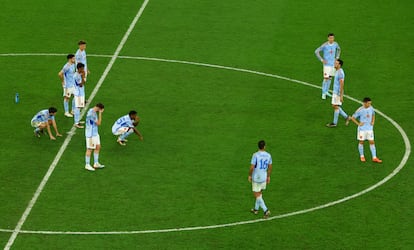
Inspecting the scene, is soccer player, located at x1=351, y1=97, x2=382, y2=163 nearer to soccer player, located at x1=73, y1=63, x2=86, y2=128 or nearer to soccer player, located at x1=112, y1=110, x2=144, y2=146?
soccer player, located at x1=112, y1=110, x2=144, y2=146

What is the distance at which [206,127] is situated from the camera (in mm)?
36812

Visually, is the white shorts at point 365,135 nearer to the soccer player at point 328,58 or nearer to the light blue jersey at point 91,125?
the soccer player at point 328,58

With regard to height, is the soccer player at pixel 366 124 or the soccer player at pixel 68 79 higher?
the soccer player at pixel 68 79

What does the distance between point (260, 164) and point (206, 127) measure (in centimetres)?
711

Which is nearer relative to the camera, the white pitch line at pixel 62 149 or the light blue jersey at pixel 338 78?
the white pitch line at pixel 62 149

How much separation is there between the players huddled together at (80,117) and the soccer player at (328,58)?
22.2 ft

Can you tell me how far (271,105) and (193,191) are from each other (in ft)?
23.8

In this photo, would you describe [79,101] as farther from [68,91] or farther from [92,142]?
[92,142]

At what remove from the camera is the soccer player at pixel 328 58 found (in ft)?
129

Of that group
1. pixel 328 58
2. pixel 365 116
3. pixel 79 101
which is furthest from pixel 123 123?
pixel 328 58

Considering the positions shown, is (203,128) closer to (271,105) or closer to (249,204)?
(271,105)

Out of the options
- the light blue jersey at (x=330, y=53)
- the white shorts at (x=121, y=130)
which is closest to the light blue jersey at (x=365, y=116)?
the light blue jersey at (x=330, y=53)

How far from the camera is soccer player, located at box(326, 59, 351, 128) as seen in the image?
119ft

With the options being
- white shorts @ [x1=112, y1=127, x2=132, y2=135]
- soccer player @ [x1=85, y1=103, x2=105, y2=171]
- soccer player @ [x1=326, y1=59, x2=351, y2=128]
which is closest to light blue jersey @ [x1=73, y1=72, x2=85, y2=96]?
white shorts @ [x1=112, y1=127, x2=132, y2=135]
